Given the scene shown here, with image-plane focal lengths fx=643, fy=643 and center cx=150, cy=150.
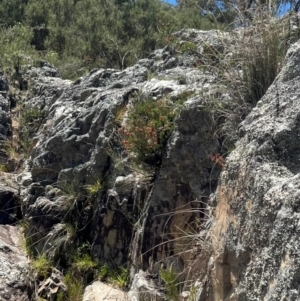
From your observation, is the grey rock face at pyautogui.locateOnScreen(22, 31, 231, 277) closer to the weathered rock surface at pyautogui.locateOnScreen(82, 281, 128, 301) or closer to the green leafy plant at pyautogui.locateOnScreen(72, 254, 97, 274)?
the green leafy plant at pyautogui.locateOnScreen(72, 254, 97, 274)

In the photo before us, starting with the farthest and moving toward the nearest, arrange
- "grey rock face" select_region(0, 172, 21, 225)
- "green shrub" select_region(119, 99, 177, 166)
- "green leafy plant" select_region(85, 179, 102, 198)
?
"grey rock face" select_region(0, 172, 21, 225) → "green leafy plant" select_region(85, 179, 102, 198) → "green shrub" select_region(119, 99, 177, 166)

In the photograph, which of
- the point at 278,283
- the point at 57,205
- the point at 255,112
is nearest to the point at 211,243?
the point at 255,112

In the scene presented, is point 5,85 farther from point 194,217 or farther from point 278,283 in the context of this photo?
point 278,283

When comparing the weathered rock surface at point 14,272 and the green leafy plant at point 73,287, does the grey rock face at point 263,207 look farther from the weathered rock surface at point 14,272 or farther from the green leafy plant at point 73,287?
the weathered rock surface at point 14,272

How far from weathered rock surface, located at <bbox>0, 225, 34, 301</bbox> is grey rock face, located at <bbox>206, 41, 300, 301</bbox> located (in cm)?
249

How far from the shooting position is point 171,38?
6.82 meters

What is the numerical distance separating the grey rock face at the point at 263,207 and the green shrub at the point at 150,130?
149 cm

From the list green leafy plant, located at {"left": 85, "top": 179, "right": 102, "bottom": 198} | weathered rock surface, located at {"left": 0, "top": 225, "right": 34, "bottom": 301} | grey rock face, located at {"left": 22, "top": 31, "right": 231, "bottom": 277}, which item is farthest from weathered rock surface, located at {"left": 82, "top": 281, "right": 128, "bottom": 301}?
green leafy plant, located at {"left": 85, "top": 179, "right": 102, "bottom": 198}

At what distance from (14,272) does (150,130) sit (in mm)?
1823

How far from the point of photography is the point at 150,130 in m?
5.24

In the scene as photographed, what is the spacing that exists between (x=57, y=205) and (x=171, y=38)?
6.98 ft

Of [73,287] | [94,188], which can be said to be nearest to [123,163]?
[94,188]

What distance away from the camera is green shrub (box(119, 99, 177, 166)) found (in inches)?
207

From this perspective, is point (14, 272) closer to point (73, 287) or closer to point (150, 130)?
point (73, 287)
